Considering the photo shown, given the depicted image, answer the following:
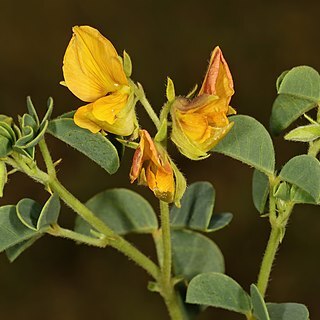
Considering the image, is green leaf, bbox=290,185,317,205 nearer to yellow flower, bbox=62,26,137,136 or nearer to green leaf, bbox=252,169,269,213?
green leaf, bbox=252,169,269,213

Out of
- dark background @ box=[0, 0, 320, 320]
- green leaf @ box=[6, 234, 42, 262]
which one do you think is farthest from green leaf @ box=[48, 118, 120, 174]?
dark background @ box=[0, 0, 320, 320]

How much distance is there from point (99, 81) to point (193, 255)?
0.36 m

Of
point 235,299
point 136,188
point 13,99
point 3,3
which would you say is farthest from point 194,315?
point 3,3

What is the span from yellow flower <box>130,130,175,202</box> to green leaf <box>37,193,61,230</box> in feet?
0.38

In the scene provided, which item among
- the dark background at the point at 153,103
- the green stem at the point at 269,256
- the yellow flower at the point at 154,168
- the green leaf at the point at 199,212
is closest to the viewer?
the yellow flower at the point at 154,168

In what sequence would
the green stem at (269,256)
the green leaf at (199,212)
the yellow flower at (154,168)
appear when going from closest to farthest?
the yellow flower at (154,168), the green stem at (269,256), the green leaf at (199,212)

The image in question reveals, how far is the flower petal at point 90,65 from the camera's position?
943 mm

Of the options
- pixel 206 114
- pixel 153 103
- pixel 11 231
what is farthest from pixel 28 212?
pixel 153 103

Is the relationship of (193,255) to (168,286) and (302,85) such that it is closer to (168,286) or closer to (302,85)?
(168,286)

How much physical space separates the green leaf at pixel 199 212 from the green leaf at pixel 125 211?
1.9 inches

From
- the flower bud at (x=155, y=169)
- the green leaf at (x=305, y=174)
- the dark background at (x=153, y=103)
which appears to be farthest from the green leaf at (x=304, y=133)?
the dark background at (x=153, y=103)

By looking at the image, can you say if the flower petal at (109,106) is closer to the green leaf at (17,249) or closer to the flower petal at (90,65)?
the flower petal at (90,65)

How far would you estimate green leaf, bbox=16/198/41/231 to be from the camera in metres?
1.02

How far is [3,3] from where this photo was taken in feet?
10.9
